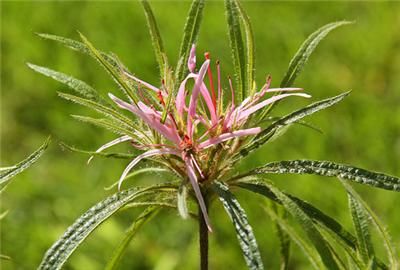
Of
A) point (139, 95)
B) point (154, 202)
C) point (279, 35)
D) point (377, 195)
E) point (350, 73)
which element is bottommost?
point (154, 202)

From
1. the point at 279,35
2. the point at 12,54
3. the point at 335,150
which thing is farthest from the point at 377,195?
the point at 12,54

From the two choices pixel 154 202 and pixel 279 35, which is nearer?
pixel 154 202

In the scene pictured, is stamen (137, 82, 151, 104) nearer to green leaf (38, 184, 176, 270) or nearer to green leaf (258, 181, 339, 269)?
green leaf (38, 184, 176, 270)

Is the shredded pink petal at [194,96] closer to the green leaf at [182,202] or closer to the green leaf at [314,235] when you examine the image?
the green leaf at [182,202]

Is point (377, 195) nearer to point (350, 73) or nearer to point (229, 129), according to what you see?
point (350, 73)

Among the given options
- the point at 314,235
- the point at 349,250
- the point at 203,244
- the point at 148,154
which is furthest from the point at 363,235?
the point at 148,154

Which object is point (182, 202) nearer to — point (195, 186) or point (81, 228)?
point (195, 186)
